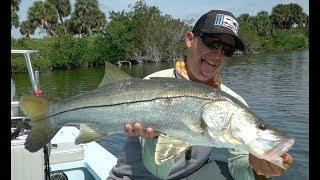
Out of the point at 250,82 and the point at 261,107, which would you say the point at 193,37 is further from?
the point at 250,82

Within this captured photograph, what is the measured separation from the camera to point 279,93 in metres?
22.6

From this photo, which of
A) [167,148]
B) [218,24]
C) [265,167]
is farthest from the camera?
[218,24]

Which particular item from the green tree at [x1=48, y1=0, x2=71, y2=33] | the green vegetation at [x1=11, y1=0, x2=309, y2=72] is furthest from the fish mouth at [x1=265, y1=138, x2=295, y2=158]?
the green tree at [x1=48, y1=0, x2=71, y2=33]

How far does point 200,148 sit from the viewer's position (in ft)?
11.4

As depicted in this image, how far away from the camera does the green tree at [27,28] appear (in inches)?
2660

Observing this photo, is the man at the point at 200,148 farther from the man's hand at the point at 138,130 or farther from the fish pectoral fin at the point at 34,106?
the fish pectoral fin at the point at 34,106

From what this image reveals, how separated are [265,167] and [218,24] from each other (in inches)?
45.2

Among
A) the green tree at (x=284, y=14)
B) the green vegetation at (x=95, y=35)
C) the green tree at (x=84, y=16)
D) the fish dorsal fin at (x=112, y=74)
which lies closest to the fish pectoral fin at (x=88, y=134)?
the fish dorsal fin at (x=112, y=74)

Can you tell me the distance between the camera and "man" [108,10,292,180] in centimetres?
314

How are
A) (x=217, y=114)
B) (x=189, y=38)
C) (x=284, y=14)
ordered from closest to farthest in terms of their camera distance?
(x=217, y=114)
(x=189, y=38)
(x=284, y=14)

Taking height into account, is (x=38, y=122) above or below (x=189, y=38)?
below

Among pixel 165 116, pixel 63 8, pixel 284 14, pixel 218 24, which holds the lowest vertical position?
pixel 165 116

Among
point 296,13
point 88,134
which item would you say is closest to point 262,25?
point 296,13

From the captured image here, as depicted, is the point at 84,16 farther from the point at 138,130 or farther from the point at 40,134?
the point at 138,130
